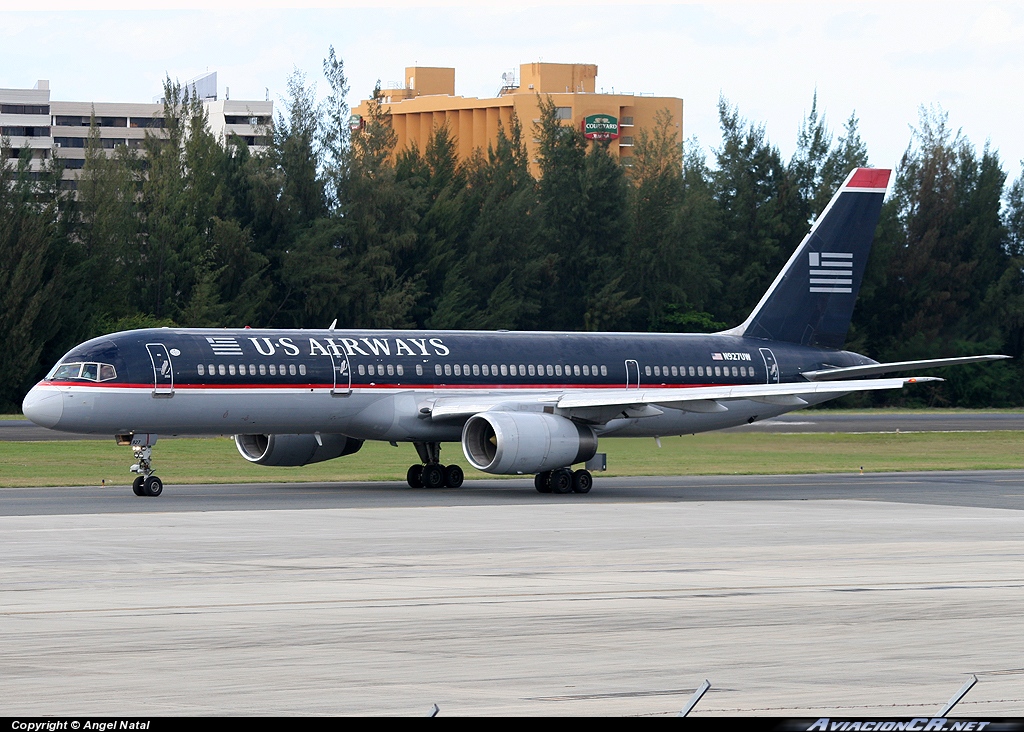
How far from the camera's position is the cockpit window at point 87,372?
34.3 metres

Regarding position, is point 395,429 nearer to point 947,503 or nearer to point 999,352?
point 947,503

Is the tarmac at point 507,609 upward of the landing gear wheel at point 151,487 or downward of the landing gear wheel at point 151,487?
upward

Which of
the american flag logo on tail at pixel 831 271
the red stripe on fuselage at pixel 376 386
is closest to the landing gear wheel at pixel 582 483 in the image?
Result: the red stripe on fuselage at pixel 376 386

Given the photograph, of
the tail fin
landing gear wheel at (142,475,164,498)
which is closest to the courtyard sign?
the tail fin

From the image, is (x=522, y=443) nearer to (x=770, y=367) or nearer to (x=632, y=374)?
(x=632, y=374)

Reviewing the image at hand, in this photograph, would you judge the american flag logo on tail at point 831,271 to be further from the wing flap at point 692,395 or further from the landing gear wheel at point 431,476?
the landing gear wheel at point 431,476

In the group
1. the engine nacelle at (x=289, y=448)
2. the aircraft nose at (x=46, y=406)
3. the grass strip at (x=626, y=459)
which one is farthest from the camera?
the grass strip at (x=626, y=459)

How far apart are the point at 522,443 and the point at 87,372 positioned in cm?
992

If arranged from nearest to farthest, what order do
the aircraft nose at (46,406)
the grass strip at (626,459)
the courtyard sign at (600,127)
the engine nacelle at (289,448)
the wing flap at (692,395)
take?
1. the aircraft nose at (46,406)
2. the wing flap at (692,395)
3. the engine nacelle at (289,448)
4. the grass strip at (626,459)
5. the courtyard sign at (600,127)

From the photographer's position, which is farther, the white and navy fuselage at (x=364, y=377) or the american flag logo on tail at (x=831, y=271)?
the american flag logo on tail at (x=831, y=271)

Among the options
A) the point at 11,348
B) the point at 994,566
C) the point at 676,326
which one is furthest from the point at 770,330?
the point at 676,326

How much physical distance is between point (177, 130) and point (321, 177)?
9180 mm

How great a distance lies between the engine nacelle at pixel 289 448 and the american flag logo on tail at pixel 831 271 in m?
15.9

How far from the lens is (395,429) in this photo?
38.2 metres
